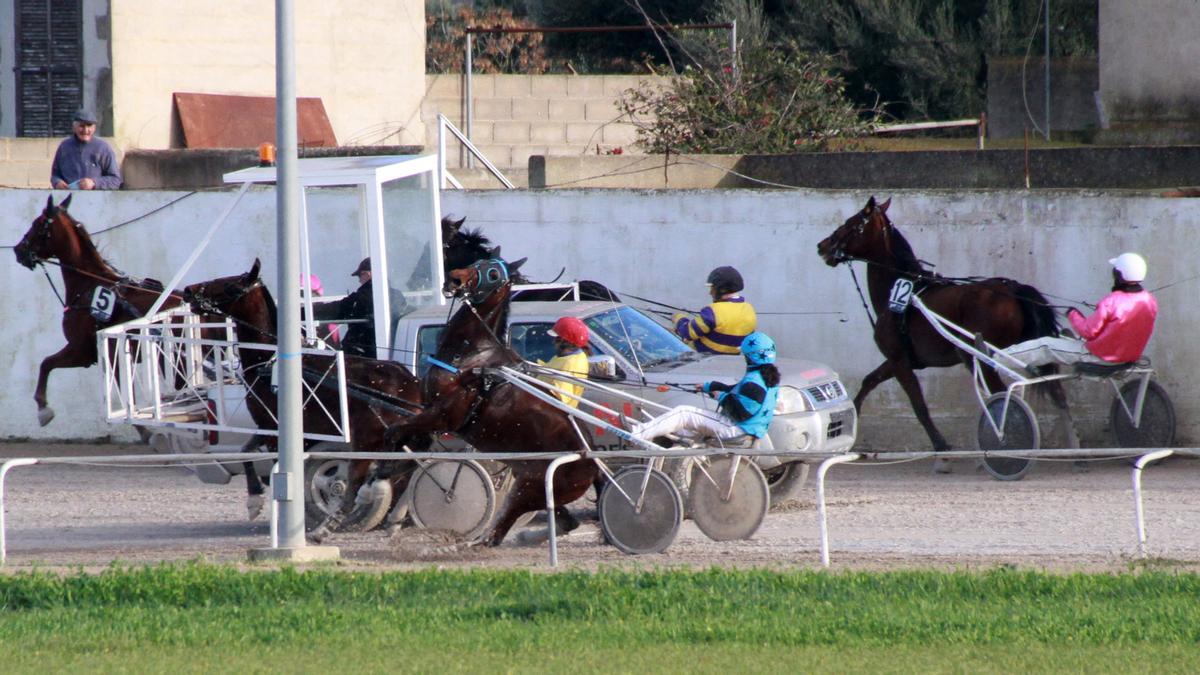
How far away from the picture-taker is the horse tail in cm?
1427

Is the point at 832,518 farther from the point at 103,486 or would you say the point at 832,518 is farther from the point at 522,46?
Answer: the point at 522,46

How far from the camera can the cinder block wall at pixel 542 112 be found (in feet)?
86.1

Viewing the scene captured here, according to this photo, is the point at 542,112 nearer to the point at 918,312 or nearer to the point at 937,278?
the point at 937,278

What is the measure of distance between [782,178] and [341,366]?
29.4 feet

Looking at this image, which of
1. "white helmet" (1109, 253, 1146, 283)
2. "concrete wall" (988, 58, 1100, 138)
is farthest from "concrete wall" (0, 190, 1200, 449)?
"concrete wall" (988, 58, 1100, 138)

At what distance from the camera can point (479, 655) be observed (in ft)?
24.3

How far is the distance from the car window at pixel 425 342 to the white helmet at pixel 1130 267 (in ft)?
19.1

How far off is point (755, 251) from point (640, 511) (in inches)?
262

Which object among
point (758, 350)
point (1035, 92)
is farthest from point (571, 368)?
point (1035, 92)

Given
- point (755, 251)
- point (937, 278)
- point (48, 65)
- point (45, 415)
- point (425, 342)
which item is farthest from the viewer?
point (48, 65)

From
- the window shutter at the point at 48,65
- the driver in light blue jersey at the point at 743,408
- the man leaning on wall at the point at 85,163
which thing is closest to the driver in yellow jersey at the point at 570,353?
the driver in light blue jersey at the point at 743,408

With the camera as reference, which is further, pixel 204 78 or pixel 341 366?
pixel 204 78

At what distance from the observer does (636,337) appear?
1275 cm

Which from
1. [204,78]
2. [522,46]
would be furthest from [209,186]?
[522,46]
